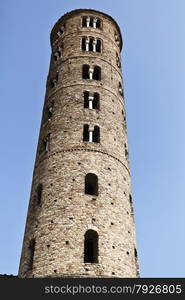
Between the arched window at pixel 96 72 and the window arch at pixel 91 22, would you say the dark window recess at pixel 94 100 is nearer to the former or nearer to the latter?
the arched window at pixel 96 72

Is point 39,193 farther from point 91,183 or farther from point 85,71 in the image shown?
point 85,71

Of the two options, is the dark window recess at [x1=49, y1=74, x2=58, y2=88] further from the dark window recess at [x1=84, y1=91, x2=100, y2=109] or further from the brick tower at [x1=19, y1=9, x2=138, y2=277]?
the dark window recess at [x1=84, y1=91, x2=100, y2=109]

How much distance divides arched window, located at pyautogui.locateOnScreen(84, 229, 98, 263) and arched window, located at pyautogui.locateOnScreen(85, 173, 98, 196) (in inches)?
62.0

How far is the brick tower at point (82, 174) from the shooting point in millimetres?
13727

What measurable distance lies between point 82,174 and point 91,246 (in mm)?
2694

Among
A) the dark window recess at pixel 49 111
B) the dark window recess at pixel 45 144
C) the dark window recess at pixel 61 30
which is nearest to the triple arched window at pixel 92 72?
the dark window recess at pixel 49 111

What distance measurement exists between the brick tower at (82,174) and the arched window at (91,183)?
39 millimetres

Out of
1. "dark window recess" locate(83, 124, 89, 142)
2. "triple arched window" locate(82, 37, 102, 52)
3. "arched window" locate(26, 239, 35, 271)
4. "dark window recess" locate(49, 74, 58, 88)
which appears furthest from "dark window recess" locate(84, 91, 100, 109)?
"arched window" locate(26, 239, 35, 271)

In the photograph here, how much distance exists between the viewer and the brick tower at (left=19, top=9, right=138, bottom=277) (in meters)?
13.7

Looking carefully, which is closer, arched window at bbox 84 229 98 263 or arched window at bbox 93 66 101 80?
arched window at bbox 84 229 98 263

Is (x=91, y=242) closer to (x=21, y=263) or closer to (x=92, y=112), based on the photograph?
(x=21, y=263)

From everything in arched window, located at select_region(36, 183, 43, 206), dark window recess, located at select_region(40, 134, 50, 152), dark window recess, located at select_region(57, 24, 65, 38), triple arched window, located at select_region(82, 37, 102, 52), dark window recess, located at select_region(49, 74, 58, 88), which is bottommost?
arched window, located at select_region(36, 183, 43, 206)

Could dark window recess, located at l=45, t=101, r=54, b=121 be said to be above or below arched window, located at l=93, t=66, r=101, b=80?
below

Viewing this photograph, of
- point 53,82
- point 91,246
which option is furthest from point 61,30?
point 91,246
